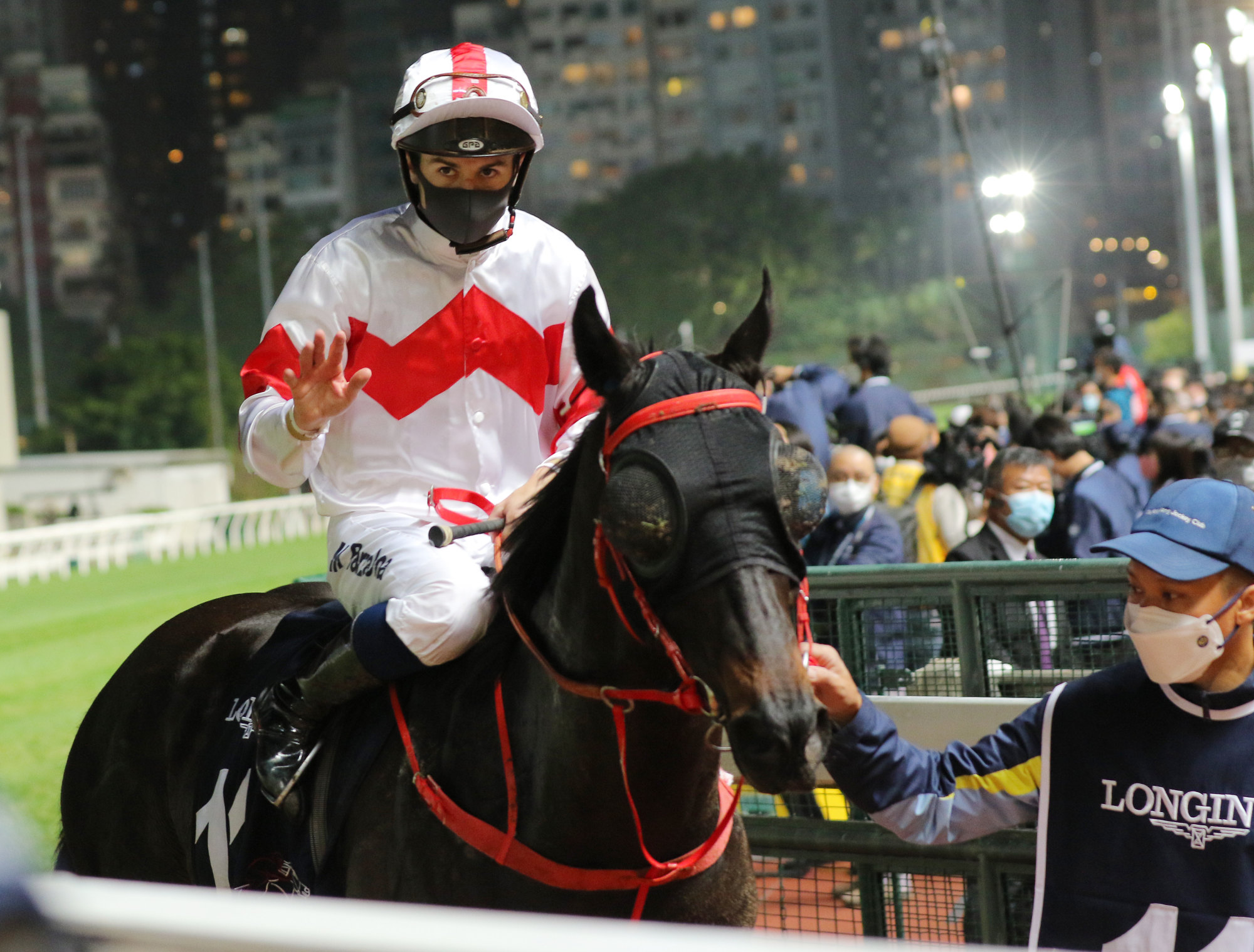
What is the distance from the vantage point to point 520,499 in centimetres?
242

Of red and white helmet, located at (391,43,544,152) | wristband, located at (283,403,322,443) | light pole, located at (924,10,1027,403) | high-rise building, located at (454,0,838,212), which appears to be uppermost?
high-rise building, located at (454,0,838,212)

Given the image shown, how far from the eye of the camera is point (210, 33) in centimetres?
7162

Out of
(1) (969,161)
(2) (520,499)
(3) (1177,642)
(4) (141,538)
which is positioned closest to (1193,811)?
(3) (1177,642)

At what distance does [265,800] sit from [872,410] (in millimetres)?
5511

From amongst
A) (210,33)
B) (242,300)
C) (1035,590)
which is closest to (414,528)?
(1035,590)

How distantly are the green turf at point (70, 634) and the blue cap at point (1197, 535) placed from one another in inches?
153

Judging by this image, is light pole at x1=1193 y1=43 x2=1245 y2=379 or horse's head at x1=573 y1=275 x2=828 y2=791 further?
light pole at x1=1193 y1=43 x2=1245 y2=379

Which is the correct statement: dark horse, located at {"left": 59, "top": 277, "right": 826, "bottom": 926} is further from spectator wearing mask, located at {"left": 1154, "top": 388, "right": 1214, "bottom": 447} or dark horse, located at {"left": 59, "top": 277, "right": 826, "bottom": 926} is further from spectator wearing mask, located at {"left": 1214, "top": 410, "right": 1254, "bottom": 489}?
spectator wearing mask, located at {"left": 1154, "top": 388, "right": 1214, "bottom": 447}

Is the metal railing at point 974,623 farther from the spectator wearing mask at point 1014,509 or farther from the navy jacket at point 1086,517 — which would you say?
the navy jacket at point 1086,517

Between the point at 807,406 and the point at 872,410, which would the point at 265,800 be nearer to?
the point at 807,406

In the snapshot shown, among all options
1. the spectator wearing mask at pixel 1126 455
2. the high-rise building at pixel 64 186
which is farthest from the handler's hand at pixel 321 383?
the high-rise building at pixel 64 186

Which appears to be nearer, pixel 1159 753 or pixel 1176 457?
pixel 1159 753

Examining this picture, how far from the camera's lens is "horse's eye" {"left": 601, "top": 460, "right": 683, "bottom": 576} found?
5.69ft

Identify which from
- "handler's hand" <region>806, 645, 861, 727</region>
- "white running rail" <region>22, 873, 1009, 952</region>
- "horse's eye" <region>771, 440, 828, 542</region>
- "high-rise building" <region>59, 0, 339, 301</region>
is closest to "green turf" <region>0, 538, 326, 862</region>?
"handler's hand" <region>806, 645, 861, 727</region>
